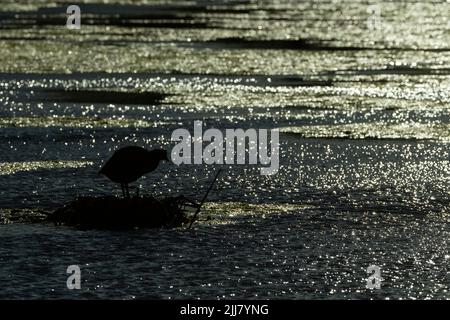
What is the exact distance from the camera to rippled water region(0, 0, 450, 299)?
13.2 meters

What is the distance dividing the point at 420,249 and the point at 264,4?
172ft

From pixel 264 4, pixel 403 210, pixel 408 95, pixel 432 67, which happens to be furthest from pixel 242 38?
pixel 403 210

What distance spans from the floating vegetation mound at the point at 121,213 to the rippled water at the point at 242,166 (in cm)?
28

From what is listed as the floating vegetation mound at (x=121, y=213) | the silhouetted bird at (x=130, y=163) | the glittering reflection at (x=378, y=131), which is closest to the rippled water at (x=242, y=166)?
the glittering reflection at (x=378, y=131)

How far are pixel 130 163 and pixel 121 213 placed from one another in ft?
2.32

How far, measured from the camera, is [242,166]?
19766 mm

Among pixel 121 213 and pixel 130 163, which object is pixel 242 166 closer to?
pixel 130 163

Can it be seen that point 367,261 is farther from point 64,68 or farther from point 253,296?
point 64,68

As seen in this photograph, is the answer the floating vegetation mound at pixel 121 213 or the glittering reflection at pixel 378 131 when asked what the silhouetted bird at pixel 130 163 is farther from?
the glittering reflection at pixel 378 131

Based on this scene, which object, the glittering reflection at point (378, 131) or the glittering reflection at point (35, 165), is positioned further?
the glittering reflection at point (378, 131)

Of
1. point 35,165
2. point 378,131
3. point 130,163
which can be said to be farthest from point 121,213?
point 378,131

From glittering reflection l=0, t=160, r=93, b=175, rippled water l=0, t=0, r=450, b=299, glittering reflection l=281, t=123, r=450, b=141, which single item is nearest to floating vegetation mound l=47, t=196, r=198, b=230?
rippled water l=0, t=0, r=450, b=299

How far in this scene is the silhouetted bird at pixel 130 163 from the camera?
603 inches
